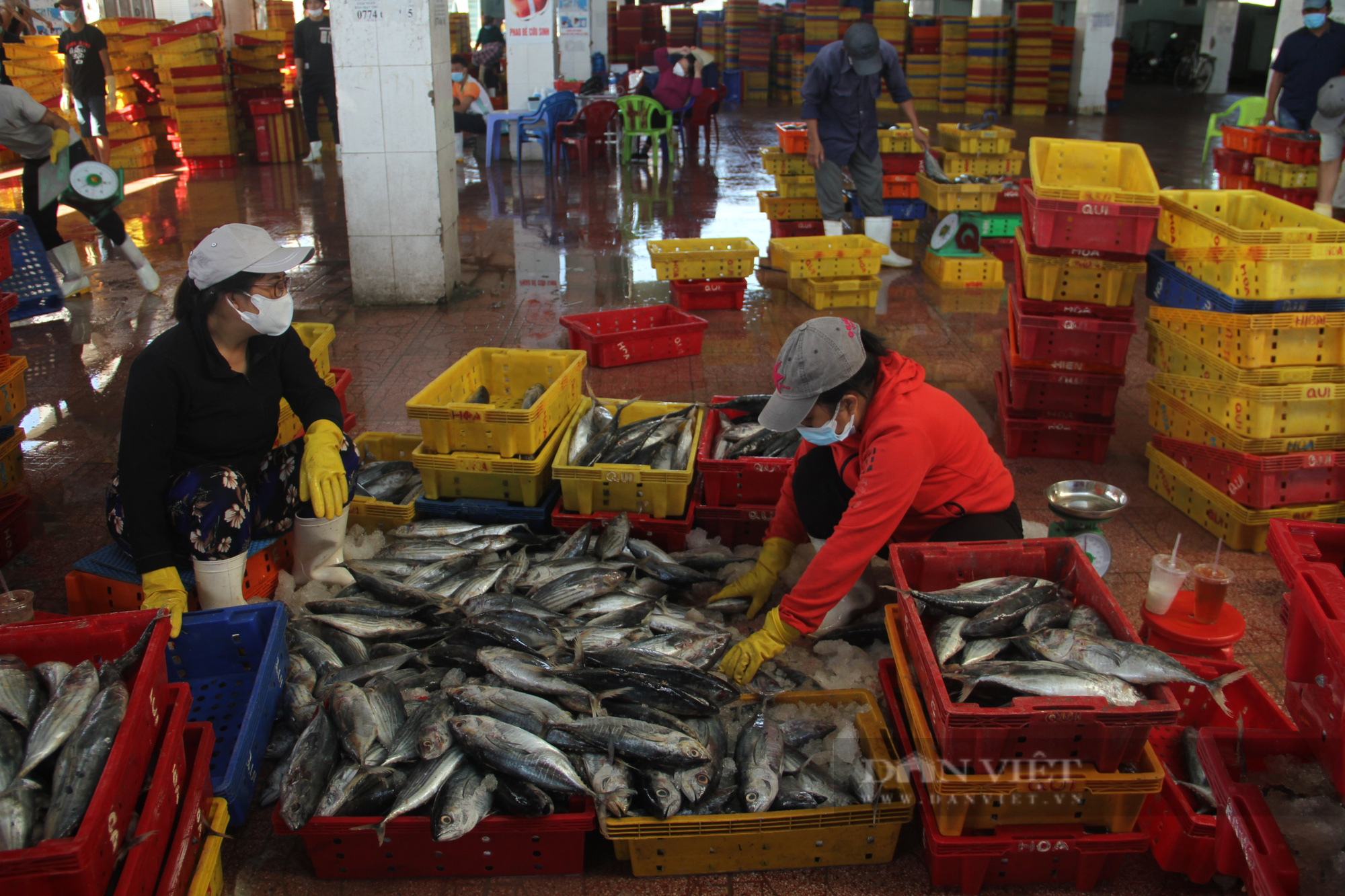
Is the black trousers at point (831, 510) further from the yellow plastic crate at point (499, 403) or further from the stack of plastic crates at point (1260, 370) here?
the stack of plastic crates at point (1260, 370)

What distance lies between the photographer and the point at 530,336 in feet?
24.7

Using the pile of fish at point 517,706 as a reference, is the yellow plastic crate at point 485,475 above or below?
above

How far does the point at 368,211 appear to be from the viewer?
26.7 feet

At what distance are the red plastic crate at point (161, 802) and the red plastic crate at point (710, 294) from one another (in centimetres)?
597

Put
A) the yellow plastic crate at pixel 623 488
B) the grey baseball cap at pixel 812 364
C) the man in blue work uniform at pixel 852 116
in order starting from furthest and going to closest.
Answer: the man in blue work uniform at pixel 852 116 < the yellow plastic crate at pixel 623 488 < the grey baseball cap at pixel 812 364

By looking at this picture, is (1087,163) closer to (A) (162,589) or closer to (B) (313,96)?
(A) (162,589)

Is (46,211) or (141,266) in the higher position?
(46,211)

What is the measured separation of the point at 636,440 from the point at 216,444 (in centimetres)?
178

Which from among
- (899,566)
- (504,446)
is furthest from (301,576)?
(899,566)

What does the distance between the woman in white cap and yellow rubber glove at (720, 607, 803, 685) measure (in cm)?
173

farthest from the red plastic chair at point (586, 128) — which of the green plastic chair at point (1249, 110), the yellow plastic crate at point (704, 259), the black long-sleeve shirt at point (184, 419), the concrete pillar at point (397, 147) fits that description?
the black long-sleeve shirt at point (184, 419)

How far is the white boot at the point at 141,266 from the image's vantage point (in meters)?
8.54

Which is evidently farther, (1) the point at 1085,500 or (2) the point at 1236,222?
(2) the point at 1236,222

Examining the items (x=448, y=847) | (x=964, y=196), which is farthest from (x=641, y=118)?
(x=448, y=847)
